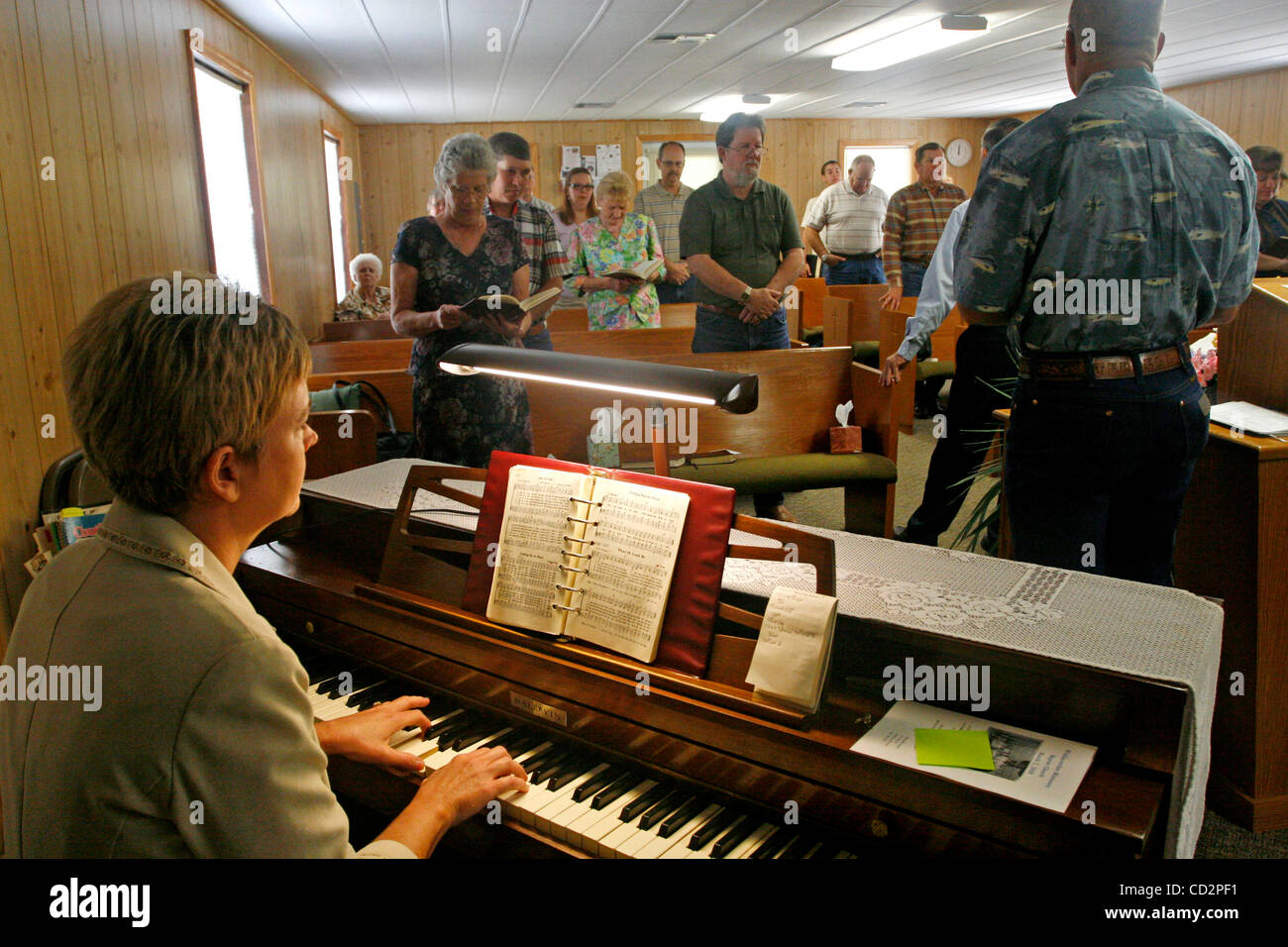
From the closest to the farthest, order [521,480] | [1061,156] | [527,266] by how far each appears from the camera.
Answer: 1. [521,480]
2. [1061,156]
3. [527,266]

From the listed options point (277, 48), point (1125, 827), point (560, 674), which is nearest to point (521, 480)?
point (560, 674)

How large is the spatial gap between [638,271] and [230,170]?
97.9 inches

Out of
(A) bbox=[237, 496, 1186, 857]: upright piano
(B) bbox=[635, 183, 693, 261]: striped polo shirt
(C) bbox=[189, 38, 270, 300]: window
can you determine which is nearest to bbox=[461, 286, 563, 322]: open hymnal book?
(A) bbox=[237, 496, 1186, 857]: upright piano

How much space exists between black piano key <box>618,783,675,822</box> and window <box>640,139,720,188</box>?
11.6m

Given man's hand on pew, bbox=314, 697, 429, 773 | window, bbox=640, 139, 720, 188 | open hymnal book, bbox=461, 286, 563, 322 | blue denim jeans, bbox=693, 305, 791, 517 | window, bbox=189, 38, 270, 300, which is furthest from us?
window, bbox=640, 139, 720, 188

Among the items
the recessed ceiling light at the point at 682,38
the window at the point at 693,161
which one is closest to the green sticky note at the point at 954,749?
the recessed ceiling light at the point at 682,38

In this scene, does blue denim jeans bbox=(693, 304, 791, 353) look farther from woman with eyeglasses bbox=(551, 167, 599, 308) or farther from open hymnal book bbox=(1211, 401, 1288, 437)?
woman with eyeglasses bbox=(551, 167, 599, 308)

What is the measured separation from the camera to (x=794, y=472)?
144 inches

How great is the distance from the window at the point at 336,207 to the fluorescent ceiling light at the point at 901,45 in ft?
15.9

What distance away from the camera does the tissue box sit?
382 centimetres
